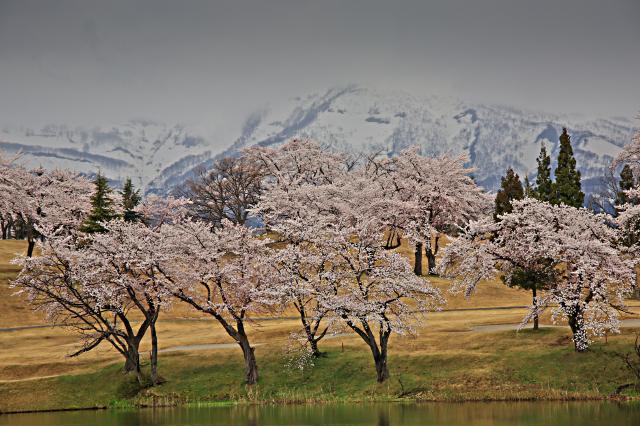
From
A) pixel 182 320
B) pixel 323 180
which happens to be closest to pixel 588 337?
pixel 182 320

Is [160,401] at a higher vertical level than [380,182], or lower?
lower

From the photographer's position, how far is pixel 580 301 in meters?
45.6

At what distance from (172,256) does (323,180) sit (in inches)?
2191

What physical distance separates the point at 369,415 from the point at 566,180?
50.6 meters

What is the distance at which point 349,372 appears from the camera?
49.5 metres

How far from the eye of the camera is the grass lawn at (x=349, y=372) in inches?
1760

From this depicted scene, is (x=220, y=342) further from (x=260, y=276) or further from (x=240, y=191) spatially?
(x=240, y=191)

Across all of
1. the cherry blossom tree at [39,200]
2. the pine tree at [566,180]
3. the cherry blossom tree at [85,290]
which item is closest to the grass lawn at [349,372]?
the cherry blossom tree at [85,290]

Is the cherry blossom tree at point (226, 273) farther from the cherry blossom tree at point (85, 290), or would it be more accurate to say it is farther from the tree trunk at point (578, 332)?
the tree trunk at point (578, 332)

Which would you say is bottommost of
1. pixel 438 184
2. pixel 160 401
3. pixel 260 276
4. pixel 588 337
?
pixel 160 401

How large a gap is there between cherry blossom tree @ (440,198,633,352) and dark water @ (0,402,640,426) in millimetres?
6721

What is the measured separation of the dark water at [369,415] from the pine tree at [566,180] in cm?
4419

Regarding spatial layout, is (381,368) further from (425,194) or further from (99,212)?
(425,194)

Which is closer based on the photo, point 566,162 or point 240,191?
point 566,162
